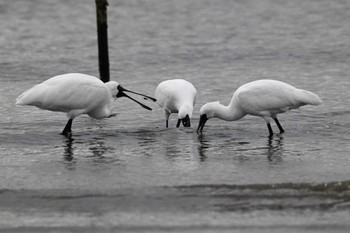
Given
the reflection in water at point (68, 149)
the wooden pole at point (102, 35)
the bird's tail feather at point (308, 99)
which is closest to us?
the reflection in water at point (68, 149)

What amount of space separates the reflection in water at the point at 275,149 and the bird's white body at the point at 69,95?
249cm

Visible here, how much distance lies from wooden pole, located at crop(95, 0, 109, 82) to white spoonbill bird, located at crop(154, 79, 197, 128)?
105 inches

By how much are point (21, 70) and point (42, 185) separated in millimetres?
10879

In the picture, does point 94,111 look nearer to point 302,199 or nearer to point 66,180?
point 66,180

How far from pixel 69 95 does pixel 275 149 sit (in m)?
3.00

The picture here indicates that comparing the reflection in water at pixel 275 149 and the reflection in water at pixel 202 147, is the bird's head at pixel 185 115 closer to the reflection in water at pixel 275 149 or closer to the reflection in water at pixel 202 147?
the reflection in water at pixel 202 147

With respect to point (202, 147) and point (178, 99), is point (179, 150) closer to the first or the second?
point (202, 147)

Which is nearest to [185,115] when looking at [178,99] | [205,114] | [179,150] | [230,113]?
[205,114]

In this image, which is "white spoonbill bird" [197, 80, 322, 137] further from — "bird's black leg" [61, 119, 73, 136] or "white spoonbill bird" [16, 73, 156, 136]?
"bird's black leg" [61, 119, 73, 136]

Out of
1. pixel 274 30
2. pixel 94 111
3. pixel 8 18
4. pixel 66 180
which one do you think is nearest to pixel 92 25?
pixel 8 18

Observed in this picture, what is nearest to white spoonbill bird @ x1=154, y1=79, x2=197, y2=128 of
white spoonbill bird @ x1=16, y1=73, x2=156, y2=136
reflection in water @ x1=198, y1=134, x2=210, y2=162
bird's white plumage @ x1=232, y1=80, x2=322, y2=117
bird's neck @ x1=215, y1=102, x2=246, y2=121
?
bird's neck @ x1=215, y1=102, x2=246, y2=121

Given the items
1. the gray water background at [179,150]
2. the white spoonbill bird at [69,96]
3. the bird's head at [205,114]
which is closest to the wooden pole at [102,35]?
the gray water background at [179,150]

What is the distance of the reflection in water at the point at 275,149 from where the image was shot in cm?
1202

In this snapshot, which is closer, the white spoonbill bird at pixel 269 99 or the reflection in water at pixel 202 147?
the reflection in water at pixel 202 147
